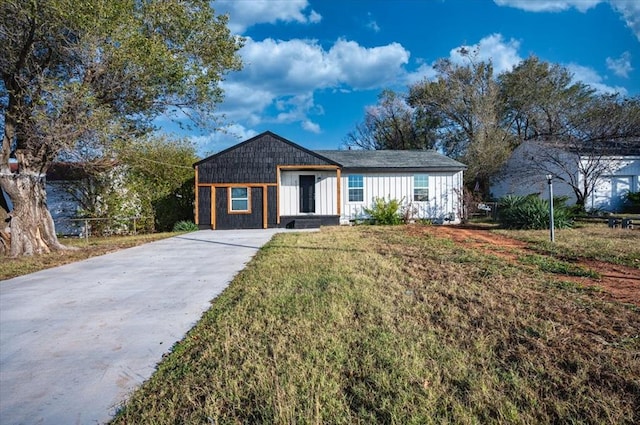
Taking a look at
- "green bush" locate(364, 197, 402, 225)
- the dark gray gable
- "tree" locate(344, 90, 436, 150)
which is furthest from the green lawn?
"tree" locate(344, 90, 436, 150)

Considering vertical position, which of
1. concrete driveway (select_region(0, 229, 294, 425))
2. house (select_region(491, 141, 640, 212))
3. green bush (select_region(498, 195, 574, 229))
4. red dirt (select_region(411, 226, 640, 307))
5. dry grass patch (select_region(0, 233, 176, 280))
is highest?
house (select_region(491, 141, 640, 212))

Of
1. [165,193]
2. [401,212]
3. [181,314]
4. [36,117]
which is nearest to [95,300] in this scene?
[181,314]

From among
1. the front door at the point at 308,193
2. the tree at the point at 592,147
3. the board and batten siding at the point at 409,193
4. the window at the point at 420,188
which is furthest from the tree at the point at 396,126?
the front door at the point at 308,193

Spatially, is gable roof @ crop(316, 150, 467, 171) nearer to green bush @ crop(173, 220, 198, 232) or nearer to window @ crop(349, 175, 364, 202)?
window @ crop(349, 175, 364, 202)

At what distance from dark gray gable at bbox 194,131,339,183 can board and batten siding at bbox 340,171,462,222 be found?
246 cm

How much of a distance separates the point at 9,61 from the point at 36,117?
184 centimetres

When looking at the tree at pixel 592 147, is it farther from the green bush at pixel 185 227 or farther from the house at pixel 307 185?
the green bush at pixel 185 227

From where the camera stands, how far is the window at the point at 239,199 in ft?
47.1

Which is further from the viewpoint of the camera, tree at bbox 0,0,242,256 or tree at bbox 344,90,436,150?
tree at bbox 344,90,436,150

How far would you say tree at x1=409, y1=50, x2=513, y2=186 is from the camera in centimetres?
2333

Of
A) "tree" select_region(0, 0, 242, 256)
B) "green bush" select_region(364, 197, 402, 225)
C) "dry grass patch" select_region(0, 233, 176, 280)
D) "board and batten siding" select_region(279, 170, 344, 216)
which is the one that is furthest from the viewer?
"board and batten siding" select_region(279, 170, 344, 216)

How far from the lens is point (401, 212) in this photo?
51.1 feet

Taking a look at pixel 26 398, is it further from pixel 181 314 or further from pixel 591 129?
pixel 591 129

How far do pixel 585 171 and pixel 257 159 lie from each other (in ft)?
53.7
